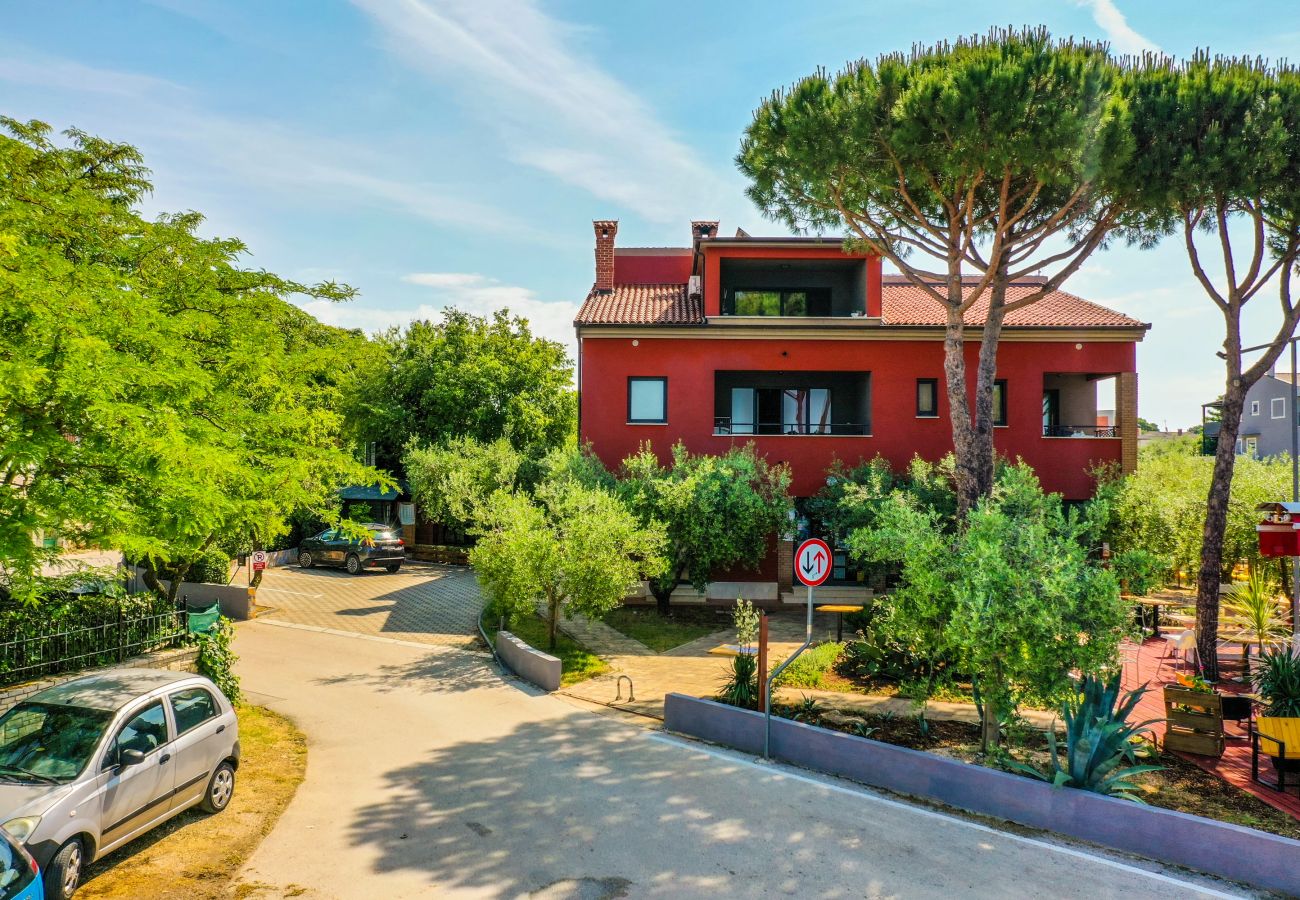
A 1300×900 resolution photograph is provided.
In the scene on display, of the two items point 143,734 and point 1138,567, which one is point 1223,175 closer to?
point 1138,567

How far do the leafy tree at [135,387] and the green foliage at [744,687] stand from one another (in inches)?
265

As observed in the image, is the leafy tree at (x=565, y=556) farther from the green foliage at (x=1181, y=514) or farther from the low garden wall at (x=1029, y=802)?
the green foliage at (x=1181, y=514)

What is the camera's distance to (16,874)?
16.6ft

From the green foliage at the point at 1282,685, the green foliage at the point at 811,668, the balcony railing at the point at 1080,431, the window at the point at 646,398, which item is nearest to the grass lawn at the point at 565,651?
the green foliage at the point at 811,668

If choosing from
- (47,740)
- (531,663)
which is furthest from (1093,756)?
(47,740)

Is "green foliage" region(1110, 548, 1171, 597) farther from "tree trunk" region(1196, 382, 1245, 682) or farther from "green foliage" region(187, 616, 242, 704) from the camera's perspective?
"green foliage" region(187, 616, 242, 704)

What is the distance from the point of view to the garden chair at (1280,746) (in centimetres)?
879

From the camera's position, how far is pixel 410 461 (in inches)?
1150

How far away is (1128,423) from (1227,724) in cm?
1224

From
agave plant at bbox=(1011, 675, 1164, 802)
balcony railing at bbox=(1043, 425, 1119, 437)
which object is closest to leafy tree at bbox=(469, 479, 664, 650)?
agave plant at bbox=(1011, 675, 1164, 802)

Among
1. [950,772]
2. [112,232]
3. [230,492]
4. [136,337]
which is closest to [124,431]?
[136,337]

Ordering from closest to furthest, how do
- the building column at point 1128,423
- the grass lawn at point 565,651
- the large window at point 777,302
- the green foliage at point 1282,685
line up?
the green foliage at point 1282,685
the grass lawn at point 565,651
the building column at point 1128,423
the large window at point 777,302

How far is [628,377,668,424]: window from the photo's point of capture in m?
22.3

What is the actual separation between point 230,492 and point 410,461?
62.4 ft
